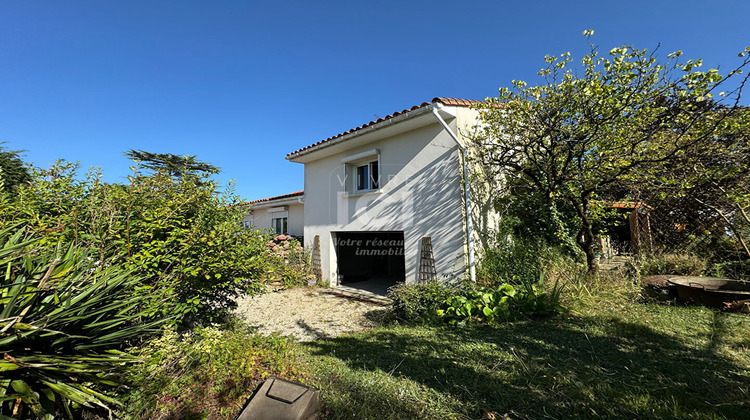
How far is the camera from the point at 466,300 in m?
5.92

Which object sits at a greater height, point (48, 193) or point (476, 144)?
point (476, 144)

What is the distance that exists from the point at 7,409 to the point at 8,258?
3.81 feet

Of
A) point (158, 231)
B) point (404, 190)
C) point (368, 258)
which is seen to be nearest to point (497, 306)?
point (404, 190)

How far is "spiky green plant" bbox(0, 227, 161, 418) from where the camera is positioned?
5.86 feet

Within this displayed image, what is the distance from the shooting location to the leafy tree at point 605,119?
17.8ft

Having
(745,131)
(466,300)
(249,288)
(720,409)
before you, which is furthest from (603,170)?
(249,288)

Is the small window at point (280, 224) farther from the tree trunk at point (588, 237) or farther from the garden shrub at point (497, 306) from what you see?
the tree trunk at point (588, 237)

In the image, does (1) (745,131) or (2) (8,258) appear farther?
(1) (745,131)

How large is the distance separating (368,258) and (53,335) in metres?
11.9

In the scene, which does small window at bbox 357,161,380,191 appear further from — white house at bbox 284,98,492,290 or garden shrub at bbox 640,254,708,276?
garden shrub at bbox 640,254,708,276

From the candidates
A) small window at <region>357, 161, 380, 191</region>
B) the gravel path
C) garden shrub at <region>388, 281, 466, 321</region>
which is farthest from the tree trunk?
small window at <region>357, 161, 380, 191</region>

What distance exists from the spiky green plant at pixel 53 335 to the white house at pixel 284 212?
32.2ft

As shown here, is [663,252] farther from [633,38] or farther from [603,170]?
[633,38]

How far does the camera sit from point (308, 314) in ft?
24.1
